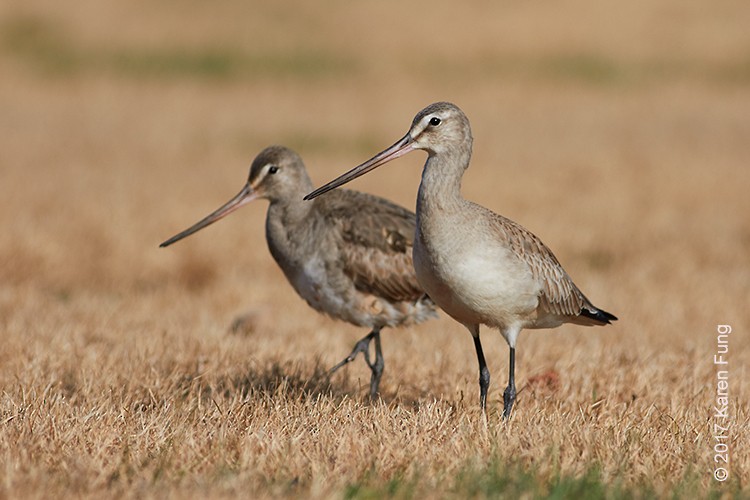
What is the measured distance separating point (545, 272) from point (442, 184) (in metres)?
0.79

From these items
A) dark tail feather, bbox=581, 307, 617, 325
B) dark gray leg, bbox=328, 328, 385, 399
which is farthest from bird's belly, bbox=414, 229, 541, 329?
dark gray leg, bbox=328, 328, 385, 399

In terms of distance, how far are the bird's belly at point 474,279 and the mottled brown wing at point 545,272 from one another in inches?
6.5

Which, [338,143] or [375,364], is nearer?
[375,364]

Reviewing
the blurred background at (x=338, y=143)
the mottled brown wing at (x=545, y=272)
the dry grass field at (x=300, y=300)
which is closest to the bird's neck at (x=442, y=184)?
the mottled brown wing at (x=545, y=272)

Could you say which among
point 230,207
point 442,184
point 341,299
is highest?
point 442,184

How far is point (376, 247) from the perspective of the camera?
6867 mm

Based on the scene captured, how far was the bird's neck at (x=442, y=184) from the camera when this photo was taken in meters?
5.31

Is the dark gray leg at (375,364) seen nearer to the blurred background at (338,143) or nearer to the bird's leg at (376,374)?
the bird's leg at (376,374)

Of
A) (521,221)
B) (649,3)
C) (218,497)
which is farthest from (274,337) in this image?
(649,3)

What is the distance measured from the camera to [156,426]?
4.76 m

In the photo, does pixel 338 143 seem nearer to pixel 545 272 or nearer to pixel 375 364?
pixel 375 364

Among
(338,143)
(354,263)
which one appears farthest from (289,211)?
(338,143)

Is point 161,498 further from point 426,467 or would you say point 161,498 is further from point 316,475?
point 426,467

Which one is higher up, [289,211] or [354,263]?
[289,211]
